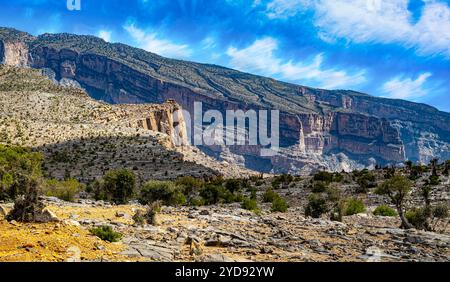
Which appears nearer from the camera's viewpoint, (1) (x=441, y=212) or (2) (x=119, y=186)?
(1) (x=441, y=212)

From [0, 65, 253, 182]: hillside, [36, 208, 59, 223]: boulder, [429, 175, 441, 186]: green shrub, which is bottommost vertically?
[36, 208, 59, 223]: boulder

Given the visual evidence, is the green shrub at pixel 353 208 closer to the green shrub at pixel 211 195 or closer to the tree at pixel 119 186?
the green shrub at pixel 211 195

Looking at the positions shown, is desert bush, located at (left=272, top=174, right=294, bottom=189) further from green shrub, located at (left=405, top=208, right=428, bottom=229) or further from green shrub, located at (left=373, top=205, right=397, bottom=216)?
green shrub, located at (left=405, top=208, right=428, bottom=229)

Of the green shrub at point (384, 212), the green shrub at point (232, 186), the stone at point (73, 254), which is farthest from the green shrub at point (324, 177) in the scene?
the stone at point (73, 254)

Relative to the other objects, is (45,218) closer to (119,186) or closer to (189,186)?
(119,186)

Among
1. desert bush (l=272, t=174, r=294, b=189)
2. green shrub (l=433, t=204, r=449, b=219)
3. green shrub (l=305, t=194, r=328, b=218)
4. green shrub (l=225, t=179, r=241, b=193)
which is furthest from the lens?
desert bush (l=272, t=174, r=294, b=189)

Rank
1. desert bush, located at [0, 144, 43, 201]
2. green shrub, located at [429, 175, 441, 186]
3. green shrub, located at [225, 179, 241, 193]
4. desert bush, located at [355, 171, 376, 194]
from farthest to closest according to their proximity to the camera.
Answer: green shrub, located at [225, 179, 241, 193] → desert bush, located at [355, 171, 376, 194] → green shrub, located at [429, 175, 441, 186] → desert bush, located at [0, 144, 43, 201]

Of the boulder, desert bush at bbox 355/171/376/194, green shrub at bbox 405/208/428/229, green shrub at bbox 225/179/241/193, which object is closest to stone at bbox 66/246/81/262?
the boulder

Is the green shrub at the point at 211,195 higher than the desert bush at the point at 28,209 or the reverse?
the reverse

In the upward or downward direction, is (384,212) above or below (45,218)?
below

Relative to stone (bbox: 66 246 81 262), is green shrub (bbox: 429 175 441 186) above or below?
above

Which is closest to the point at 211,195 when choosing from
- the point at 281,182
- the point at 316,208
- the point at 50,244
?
the point at 316,208
